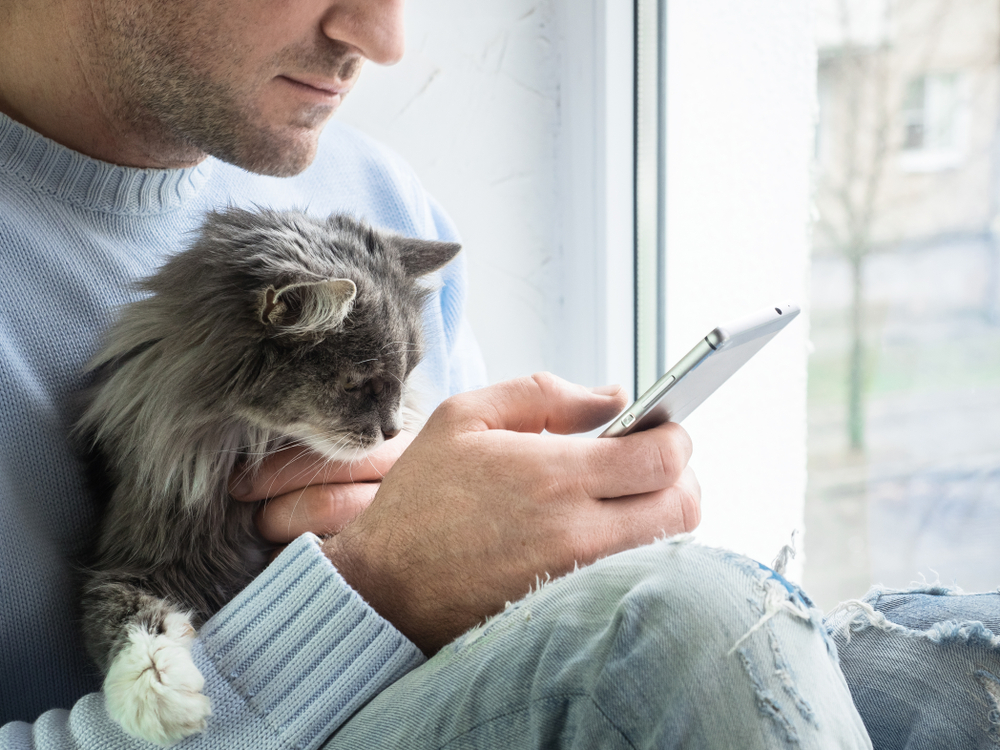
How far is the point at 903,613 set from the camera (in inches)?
40.4

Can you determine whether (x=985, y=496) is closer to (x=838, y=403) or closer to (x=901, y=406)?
(x=901, y=406)

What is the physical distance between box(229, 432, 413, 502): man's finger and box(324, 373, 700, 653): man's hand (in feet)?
0.50

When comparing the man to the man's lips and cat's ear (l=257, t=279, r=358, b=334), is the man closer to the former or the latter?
the man's lips

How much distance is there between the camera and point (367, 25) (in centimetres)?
134

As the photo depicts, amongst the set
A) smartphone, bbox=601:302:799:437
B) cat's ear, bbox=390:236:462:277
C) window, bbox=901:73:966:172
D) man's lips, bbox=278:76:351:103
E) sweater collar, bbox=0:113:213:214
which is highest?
man's lips, bbox=278:76:351:103

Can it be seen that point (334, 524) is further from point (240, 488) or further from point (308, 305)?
point (308, 305)

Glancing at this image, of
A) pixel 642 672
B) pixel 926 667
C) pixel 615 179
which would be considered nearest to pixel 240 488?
pixel 642 672

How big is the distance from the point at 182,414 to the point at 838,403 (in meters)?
1.43

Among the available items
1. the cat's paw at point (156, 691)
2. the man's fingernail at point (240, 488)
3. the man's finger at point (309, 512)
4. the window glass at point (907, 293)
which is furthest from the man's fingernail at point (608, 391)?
the window glass at point (907, 293)

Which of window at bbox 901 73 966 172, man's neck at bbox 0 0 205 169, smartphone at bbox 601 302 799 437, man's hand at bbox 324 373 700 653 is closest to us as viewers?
smartphone at bbox 601 302 799 437

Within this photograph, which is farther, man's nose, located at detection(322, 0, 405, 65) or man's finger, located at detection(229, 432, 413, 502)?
man's nose, located at detection(322, 0, 405, 65)

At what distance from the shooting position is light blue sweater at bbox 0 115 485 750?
3.13ft

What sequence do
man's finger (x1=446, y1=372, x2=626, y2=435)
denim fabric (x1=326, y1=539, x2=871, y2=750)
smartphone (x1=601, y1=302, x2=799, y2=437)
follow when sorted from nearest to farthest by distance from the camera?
denim fabric (x1=326, y1=539, x2=871, y2=750) < smartphone (x1=601, y1=302, x2=799, y2=437) < man's finger (x1=446, y1=372, x2=626, y2=435)

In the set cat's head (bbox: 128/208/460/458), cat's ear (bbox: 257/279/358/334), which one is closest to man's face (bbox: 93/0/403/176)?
cat's head (bbox: 128/208/460/458)
